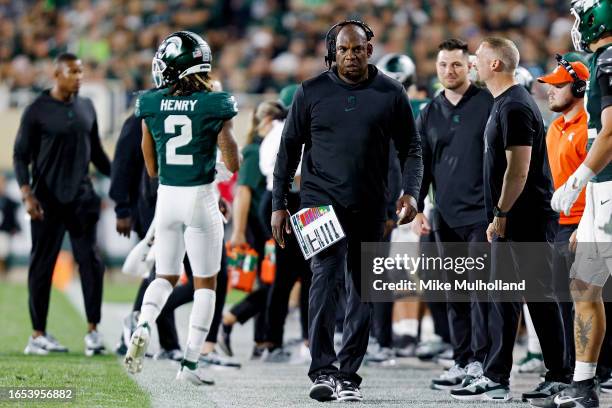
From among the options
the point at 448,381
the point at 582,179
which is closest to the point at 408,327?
the point at 448,381

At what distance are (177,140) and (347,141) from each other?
0.97 metres

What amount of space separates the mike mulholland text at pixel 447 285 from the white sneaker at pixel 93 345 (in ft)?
7.00

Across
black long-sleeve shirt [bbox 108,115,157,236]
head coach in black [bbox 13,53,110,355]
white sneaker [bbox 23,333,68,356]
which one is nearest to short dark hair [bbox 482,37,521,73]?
black long-sleeve shirt [bbox 108,115,157,236]

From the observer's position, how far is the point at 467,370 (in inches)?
283

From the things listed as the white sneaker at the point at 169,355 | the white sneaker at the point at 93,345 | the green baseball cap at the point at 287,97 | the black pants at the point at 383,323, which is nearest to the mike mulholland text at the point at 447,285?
the black pants at the point at 383,323

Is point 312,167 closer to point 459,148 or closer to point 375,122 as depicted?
point 375,122

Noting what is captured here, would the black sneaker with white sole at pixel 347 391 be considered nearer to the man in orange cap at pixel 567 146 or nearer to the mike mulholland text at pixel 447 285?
the mike mulholland text at pixel 447 285

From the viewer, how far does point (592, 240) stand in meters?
6.00

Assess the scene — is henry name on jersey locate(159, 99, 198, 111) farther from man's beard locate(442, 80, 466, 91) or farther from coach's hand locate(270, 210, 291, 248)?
man's beard locate(442, 80, 466, 91)

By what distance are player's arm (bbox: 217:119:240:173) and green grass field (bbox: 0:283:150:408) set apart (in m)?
1.41

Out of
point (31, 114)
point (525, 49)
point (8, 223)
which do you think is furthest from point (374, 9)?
point (31, 114)

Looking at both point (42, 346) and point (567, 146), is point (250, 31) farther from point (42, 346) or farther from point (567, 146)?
point (567, 146)

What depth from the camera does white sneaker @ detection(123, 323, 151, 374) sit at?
6398 millimetres

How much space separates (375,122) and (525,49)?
42.9ft
